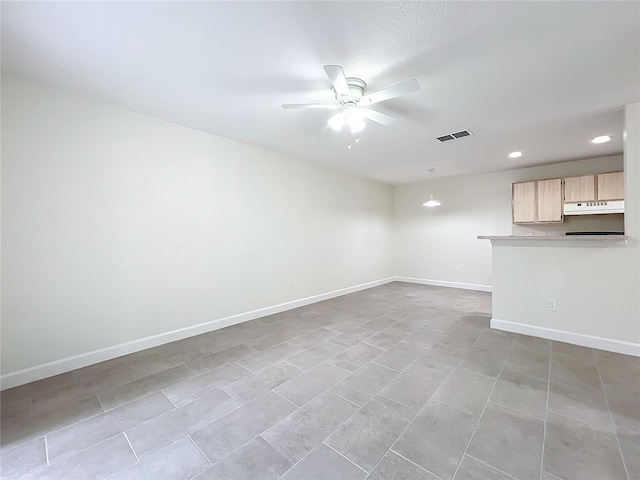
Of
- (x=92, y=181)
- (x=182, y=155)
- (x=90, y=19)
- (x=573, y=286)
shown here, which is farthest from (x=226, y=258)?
(x=573, y=286)

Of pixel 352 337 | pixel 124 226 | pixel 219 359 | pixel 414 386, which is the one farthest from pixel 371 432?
pixel 124 226

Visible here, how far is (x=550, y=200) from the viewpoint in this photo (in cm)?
488

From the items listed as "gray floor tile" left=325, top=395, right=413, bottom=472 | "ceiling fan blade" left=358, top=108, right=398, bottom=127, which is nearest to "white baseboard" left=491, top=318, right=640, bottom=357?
"gray floor tile" left=325, top=395, right=413, bottom=472

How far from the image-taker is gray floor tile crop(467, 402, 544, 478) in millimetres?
1456

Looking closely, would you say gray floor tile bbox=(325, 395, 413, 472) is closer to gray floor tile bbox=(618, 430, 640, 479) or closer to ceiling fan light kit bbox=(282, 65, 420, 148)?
gray floor tile bbox=(618, 430, 640, 479)

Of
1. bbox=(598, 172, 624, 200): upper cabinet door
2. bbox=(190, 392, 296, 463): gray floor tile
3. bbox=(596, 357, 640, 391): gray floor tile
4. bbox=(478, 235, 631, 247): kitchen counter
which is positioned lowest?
bbox=(596, 357, 640, 391): gray floor tile

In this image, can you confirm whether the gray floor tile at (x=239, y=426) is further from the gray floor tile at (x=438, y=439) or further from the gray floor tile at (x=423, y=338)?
the gray floor tile at (x=423, y=338)

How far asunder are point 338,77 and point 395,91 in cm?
48

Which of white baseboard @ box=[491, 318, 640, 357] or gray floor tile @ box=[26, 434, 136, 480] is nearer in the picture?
gray floor tile @ box=[26, 434, 136, 480]

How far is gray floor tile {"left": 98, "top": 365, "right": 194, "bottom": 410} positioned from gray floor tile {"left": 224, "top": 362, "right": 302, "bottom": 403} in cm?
52

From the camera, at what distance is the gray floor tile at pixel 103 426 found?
1633 millimetres

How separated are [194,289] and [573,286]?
4598mm

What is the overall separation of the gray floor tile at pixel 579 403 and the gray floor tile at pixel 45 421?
11.1 feet

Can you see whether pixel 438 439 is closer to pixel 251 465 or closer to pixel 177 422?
pixel 251 465
